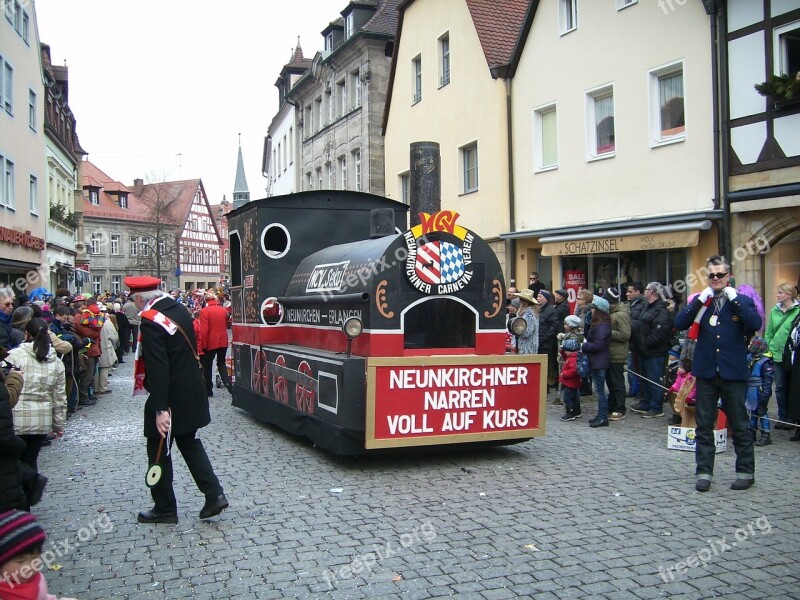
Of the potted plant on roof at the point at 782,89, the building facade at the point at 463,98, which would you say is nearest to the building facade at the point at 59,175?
the building facade at the point at 463,98

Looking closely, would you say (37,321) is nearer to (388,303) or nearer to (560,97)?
(388,303)

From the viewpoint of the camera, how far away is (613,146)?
15.3 m

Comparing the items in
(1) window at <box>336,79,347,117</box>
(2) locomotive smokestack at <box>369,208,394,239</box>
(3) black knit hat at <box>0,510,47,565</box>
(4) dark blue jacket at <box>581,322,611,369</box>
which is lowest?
(3) black knit hat at <box>0,510,47,565</box>

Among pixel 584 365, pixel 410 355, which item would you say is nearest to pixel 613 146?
pixel 584 365

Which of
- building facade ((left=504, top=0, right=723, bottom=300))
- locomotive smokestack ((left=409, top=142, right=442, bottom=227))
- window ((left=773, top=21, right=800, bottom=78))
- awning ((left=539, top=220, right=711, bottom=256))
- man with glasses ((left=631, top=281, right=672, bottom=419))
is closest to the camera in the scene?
locomotive smokestack ((left=409, top=142, right=442, bottom=227))

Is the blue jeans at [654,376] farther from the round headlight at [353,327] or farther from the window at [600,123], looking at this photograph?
the window at [600,123]

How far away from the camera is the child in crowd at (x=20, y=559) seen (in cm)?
287

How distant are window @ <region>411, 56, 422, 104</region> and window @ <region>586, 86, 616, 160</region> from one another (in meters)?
7.99

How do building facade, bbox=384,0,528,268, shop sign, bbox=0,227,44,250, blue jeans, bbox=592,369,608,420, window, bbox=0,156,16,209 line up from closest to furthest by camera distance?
1. blue jeans, bbox=592,369,608,420
2. building facade, bbox=384,0,528,268
3. shop sign, bbox=0,227,44,250
4. window, bbox=0,156,16,209

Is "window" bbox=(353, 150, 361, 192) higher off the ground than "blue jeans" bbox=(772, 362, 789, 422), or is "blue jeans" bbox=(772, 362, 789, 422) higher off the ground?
"window" bbox=(353, 150, 361, 192)

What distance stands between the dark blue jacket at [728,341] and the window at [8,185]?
21575 millimetres

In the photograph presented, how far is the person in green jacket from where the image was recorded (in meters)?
8.91

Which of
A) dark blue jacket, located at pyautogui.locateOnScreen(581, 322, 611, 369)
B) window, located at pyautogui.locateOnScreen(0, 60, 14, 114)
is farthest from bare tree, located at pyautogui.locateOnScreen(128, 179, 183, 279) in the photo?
dark blue jacket, located at pyautogui.locateOnScreen(581, 322, 611, 369)

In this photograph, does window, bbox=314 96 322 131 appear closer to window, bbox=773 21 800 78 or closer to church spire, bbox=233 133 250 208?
window, bbox=773 21 800 78
